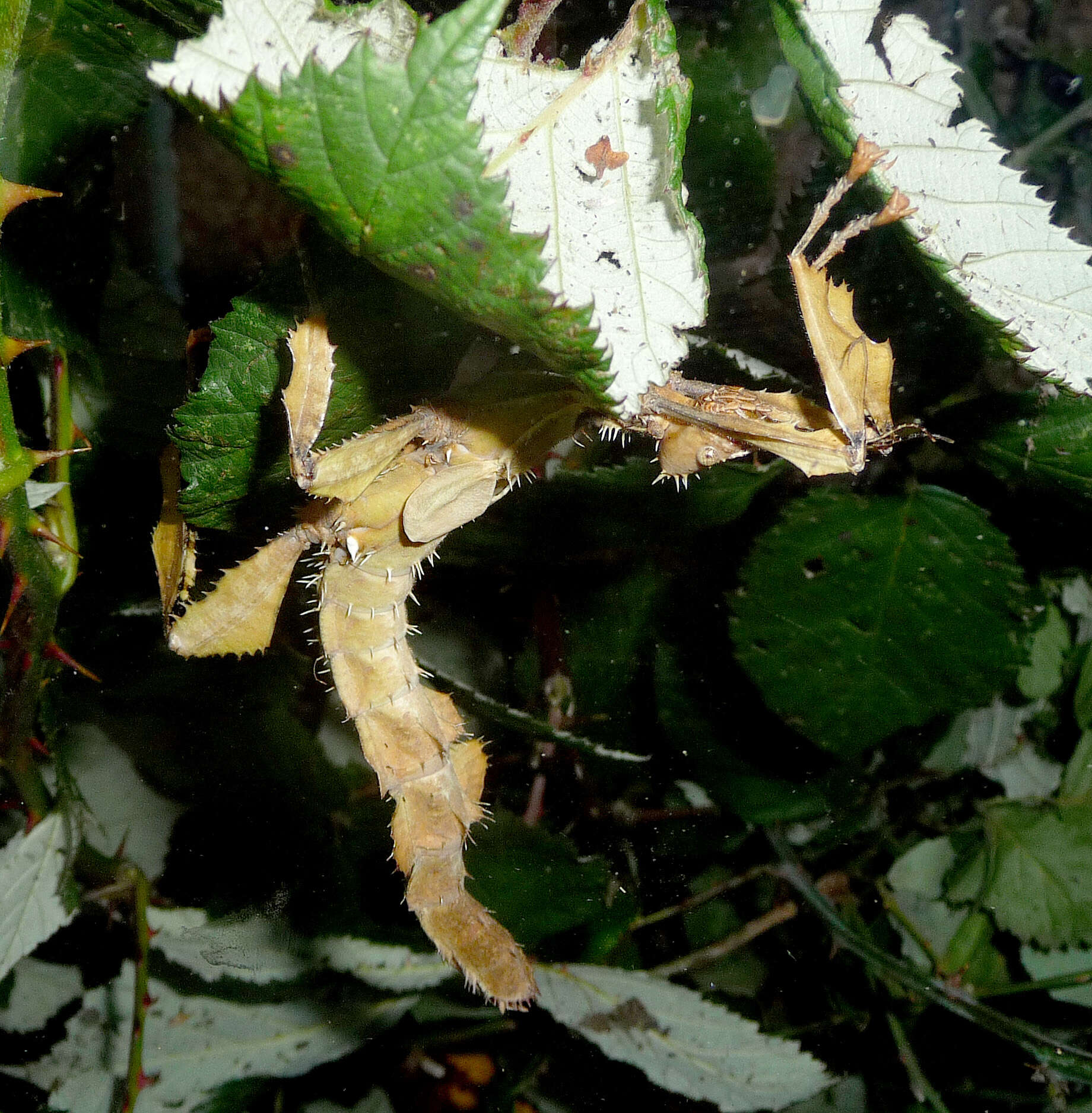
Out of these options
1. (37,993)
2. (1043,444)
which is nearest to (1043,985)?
(1043,444)

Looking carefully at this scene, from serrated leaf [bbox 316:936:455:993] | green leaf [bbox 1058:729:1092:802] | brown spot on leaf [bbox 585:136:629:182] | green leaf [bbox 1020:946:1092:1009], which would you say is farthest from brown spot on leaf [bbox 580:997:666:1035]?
brown spot on leaf [bbox 585:136:629:182]

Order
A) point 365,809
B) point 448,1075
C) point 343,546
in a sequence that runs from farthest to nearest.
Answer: point 448,1075, point 365,809, point 343,546

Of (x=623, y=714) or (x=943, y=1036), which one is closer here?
(x=623, y=714)

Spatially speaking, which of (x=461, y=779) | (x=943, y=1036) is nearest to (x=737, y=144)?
(x=461, y=779)

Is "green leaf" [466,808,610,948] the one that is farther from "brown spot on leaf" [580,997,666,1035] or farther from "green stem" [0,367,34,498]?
"green stem" [0,367,34,498]

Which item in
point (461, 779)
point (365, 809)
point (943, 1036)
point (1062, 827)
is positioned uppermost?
point (461, 779)

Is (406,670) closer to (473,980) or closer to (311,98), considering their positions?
(473,980)

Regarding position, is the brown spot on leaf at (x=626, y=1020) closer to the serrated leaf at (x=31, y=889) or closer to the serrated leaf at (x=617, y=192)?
the serrated leaf at (x=31, y=889)
